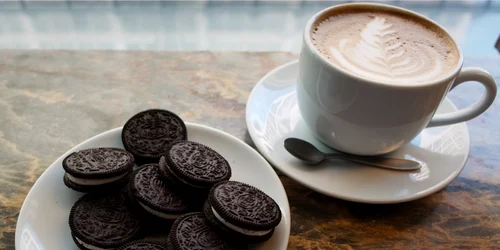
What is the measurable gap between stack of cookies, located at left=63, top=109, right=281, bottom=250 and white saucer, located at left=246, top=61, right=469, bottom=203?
0.12 metres

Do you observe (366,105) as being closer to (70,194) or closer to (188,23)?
(70,194)

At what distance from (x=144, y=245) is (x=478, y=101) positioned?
1.98 feet

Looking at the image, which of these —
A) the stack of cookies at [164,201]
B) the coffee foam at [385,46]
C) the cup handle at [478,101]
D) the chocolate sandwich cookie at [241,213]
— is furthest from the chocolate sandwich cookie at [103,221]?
the cup handle at [478,101]

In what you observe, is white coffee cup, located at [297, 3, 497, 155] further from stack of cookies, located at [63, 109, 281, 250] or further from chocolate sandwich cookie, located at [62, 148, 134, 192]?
chocolate sandwich cookie, located at [62, 148, 134, 192]

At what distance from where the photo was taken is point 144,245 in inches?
24.2

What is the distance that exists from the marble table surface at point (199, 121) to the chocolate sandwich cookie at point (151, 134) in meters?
0.14

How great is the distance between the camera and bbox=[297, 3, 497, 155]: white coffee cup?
707mm

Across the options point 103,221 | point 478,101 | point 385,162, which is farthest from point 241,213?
point 478,101

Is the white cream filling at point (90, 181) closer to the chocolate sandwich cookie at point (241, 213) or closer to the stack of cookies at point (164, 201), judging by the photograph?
the stack of cookies at point (164, 201)

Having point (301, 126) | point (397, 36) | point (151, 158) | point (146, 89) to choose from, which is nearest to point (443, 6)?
point (397, 36)

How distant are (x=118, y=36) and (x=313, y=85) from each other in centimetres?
97

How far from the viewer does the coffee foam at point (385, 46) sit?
2.55 ft

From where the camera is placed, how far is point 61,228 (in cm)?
65

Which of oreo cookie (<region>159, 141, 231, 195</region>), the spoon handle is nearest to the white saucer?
the spoon handle
